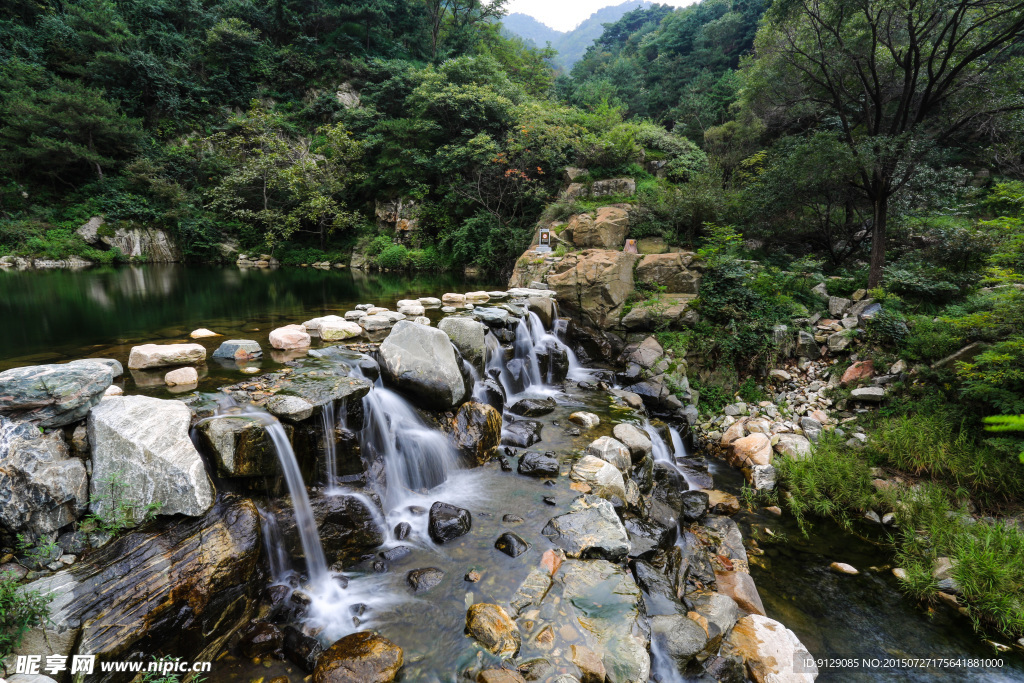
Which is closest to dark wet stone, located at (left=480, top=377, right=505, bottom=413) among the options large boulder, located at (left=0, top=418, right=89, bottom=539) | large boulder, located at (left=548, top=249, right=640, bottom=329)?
large boulder, located at (left=548, top=249, right=640, bottom=329)

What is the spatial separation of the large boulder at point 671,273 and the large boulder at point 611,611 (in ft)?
26.1

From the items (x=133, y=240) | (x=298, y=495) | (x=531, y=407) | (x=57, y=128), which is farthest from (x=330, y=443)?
(x=57, y=128)

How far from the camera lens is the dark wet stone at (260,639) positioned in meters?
2.84

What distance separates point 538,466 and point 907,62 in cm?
1173

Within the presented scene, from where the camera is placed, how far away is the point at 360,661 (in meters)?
2.75

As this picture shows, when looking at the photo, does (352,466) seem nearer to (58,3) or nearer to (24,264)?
(24,264)

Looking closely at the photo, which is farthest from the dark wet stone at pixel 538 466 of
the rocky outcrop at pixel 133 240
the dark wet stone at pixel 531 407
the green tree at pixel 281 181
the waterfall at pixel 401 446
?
the rocky outcrop at pixel 133 240

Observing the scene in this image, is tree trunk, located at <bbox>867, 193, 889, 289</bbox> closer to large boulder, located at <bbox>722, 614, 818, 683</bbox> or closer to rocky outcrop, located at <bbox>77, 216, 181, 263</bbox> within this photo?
large boulder, located at <bbox>722, 614, 818, 683</bbox>

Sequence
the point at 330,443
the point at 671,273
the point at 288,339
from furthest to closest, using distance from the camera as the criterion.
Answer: the point at 671,273, the point at 288,339, the point at 330,443

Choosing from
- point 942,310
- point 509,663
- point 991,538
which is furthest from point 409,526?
point 942,310

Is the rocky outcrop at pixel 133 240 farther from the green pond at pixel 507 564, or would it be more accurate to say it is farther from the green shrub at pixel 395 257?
the green pond at pixel 507 564

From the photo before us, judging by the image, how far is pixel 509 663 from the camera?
9.18 ft

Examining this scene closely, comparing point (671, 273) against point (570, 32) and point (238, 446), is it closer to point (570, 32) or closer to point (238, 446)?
point (238, 446)

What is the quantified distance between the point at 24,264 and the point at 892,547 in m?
29.9
